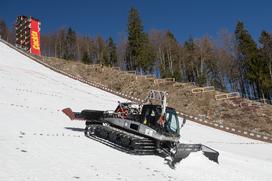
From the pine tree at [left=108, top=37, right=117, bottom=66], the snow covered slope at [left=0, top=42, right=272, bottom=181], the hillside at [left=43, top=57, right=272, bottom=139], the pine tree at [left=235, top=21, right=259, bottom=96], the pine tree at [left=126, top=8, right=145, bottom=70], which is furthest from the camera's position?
the pine tree at [left=108, top=37, right=117, bottom=66]

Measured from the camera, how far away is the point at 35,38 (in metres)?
81.7

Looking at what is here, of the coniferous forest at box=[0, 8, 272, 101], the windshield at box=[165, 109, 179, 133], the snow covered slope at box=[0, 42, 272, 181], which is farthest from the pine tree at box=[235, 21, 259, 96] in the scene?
the windshield at box=[165, 109, 179, 133]

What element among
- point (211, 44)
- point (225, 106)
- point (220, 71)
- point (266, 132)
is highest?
point (211, 44)

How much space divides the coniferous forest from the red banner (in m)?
13.8

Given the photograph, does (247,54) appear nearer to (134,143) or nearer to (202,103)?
(202,103)

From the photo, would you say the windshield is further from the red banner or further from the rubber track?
the red banner

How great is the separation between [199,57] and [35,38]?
36336 mm

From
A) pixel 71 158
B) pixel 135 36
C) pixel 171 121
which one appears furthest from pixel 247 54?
pixel 71 158

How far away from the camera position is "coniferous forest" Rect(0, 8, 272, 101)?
6122 centimetres

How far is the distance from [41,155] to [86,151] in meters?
2.32

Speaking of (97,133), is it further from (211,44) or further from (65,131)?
(211,44)

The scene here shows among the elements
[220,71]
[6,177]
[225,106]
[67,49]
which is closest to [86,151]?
[6,177]

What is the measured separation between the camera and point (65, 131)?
18078mm

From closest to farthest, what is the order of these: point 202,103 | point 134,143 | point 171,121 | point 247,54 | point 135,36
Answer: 1. point 134,143
2. point 171,121
3. point 202,103
4. point 247,54
5. point 135,36
